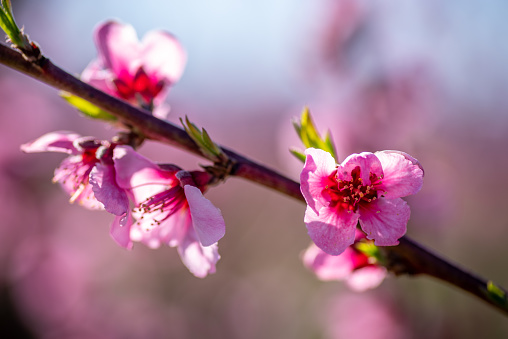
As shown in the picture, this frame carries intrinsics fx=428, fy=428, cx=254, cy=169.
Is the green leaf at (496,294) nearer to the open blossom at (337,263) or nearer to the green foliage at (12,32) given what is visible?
the open blossom at (337,263)

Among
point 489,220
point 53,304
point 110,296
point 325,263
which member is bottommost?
point 489,220

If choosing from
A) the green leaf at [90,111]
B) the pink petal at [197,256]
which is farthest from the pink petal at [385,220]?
the green leaf at [90,111]

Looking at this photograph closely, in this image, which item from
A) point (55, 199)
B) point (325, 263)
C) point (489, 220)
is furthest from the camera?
point (489, 220)

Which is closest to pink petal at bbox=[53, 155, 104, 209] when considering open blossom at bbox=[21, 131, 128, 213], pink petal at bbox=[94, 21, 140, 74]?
open blossom at bbox=[21, 131, 128, 213]

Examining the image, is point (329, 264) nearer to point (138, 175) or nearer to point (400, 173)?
point (400, 173)

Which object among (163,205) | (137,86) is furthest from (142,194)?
(137,86)

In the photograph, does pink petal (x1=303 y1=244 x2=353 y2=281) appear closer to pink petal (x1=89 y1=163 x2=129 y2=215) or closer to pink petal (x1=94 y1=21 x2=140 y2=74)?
pink petal (x1=89 y1=163 x2=129 y2=215)

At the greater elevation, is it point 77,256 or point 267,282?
point 77,256

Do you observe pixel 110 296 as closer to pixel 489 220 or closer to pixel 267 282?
pixel 267 282

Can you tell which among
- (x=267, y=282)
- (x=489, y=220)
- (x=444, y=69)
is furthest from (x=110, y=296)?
(x=489, y=220)
